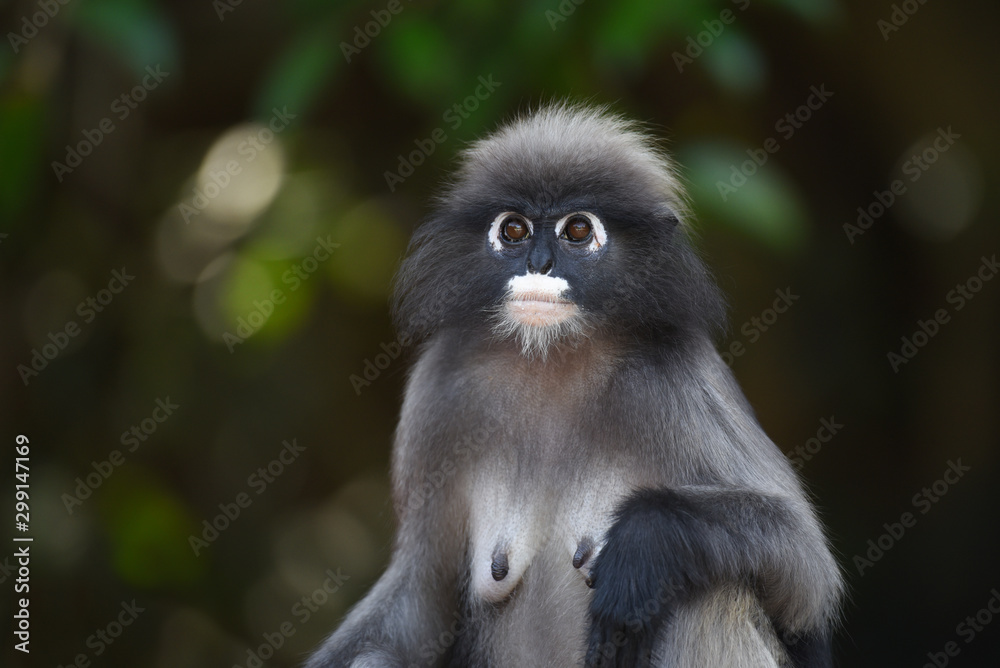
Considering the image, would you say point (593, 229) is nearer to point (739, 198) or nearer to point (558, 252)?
point (558, 252)

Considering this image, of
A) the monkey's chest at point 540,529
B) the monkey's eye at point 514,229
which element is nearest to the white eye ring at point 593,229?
the monkey's eye at point 514,229

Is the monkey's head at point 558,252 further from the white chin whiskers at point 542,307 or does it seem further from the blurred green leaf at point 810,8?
the blurred green leaf at point 810,8

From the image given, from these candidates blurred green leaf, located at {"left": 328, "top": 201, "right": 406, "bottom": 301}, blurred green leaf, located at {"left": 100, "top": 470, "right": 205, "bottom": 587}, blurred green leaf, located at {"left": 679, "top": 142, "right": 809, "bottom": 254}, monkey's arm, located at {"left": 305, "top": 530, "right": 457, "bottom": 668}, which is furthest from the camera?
blurred green leaf, located at {"left": 328, "top": 201, "right": 406, "bottom": 301}

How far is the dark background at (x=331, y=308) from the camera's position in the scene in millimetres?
5289

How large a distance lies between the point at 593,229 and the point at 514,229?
24 cm

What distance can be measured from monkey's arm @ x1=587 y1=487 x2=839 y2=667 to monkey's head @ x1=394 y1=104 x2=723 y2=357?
55 cm

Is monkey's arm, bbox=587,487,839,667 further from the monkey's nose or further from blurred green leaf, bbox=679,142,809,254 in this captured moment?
blurred green leaf, bbox=679,142,809,254

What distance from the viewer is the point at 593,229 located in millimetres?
3303

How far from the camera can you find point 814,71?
6.48m

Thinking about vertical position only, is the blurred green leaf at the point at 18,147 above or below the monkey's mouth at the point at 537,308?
below

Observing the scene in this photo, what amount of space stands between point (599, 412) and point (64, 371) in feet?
11.1

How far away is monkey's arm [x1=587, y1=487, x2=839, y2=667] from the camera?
300cm

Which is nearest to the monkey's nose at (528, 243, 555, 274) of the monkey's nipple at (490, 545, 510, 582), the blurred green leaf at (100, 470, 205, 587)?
the monkey's nipple at (490, 545, 510, 582)

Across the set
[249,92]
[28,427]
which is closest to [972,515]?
[249,92]
